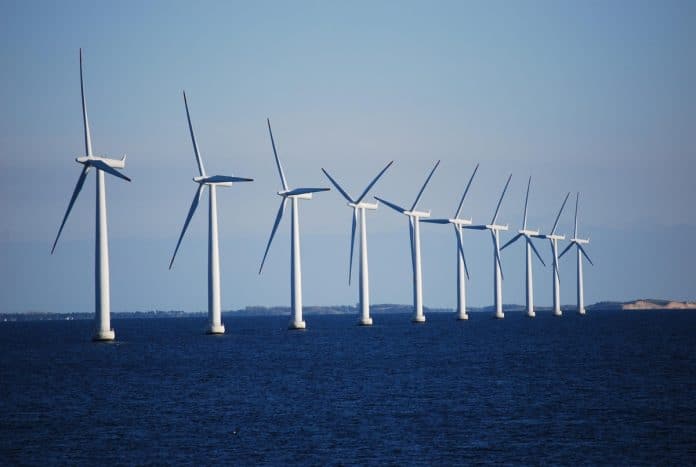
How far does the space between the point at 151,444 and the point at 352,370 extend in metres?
48.8

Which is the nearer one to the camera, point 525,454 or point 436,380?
point 525,454

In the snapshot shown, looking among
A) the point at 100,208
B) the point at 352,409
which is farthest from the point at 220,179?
the point at 352,409

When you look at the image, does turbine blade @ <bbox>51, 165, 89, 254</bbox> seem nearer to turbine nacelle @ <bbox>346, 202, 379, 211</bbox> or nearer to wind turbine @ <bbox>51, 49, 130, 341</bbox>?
wind turbine @ <bbox>51, 49, 130, 341</bbox>

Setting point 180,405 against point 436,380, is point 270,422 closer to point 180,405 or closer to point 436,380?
point 180,405

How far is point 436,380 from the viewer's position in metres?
93.6

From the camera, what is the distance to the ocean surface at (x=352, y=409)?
54344 mm

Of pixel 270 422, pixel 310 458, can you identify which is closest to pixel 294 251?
pixel 270 422

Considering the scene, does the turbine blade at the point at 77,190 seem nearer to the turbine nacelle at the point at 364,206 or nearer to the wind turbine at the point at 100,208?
the wind turbine at the point at 100,208

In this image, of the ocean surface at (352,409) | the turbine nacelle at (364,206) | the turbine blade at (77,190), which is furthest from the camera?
the turbine nacelle at (364,206)

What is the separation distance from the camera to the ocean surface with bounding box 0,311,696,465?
54.3 m

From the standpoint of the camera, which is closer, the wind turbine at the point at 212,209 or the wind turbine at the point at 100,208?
the wind turbine at the point at 100,208

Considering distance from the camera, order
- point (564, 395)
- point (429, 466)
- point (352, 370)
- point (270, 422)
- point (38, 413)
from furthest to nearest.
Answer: point (352, 370)
point (564, 395)
point (38, 413)
point (270, 422)
point (429, 466)

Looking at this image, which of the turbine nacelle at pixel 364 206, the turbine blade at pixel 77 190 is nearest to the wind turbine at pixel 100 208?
the turbine blade at pixel 77 190

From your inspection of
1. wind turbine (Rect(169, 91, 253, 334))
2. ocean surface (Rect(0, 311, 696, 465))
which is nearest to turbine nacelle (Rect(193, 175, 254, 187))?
wind turbine (Rect(169, 91, 253, 334))
